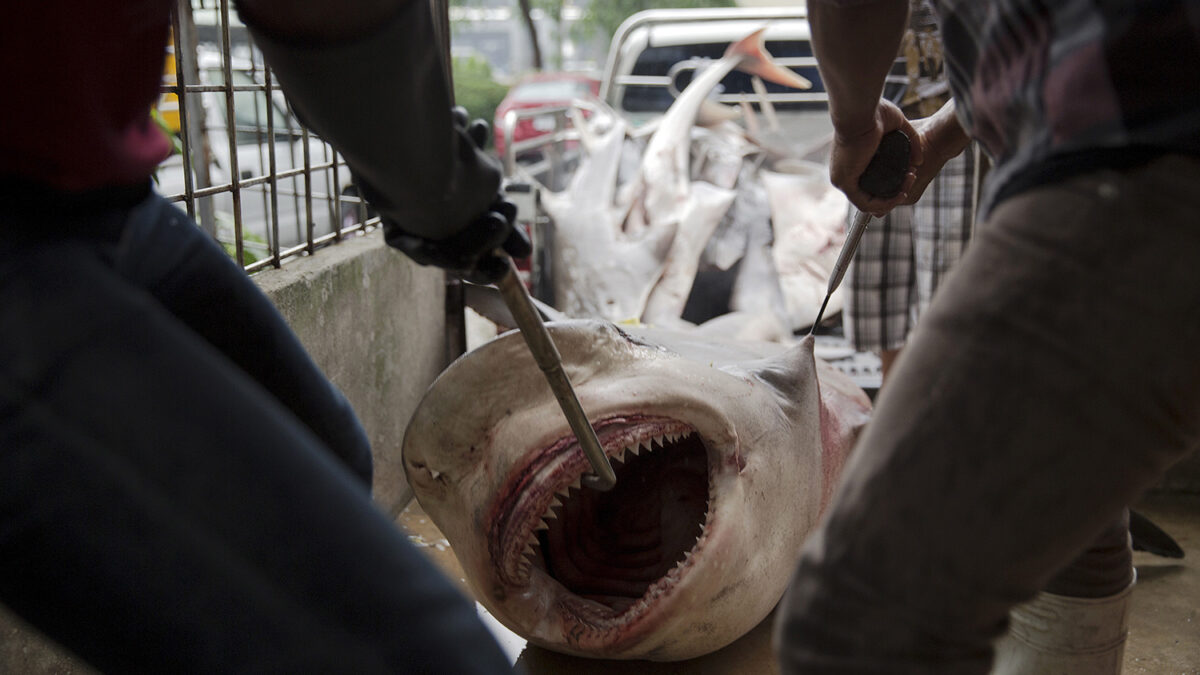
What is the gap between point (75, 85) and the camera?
782mm

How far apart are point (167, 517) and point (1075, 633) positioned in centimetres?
127

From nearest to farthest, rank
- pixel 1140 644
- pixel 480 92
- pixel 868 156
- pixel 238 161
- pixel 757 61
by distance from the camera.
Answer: pixel 868 156
pixel 1140 644
pixel 238 161
pixel 757 61
pixel 480 92

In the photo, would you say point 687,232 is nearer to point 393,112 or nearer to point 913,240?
point 913,240

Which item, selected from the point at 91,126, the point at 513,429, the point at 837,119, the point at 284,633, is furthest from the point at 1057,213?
the point at 513,429

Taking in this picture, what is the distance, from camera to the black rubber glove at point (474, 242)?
3.63ft

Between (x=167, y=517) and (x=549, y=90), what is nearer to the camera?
(x=167, y=517)

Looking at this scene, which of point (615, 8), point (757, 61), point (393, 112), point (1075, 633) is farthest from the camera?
point (615, 8)

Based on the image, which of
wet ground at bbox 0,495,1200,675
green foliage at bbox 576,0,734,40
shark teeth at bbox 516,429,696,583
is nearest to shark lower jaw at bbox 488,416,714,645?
shark teeth at bbox 516,429,696,583

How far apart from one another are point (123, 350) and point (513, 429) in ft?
3.58

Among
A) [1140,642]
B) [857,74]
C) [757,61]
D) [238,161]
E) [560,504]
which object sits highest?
[857,74]

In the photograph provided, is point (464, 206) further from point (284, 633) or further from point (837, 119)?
point (837, 119)

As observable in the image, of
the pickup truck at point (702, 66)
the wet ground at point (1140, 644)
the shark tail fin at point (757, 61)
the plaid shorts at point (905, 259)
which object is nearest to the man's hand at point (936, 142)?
the wet ground at point (1140, 644)

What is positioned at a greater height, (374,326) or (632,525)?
(374,326)

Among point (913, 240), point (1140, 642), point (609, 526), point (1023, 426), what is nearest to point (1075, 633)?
point (1023, 426)
